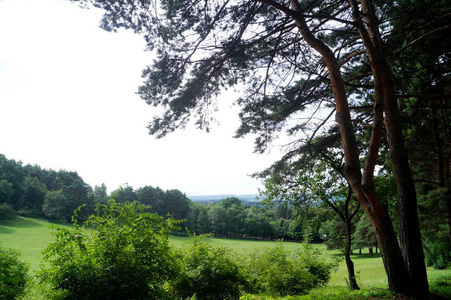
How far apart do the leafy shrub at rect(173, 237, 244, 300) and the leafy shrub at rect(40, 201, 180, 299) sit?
5.82 ft

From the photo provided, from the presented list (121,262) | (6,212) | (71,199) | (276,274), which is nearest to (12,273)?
(121,262)

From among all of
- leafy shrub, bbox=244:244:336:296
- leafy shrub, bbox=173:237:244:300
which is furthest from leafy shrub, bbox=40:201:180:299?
leafy shrub, bbox=244:244:336:296

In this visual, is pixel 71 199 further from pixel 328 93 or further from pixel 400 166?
pixel 400 166

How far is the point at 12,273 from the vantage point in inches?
222

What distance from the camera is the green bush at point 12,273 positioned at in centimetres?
464

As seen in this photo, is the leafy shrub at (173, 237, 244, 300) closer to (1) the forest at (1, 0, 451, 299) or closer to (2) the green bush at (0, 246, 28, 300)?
(1) the forest at (1, 0, 451, 299)

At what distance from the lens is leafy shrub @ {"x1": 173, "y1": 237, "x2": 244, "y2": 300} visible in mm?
6957

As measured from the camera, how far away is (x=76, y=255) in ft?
14.5

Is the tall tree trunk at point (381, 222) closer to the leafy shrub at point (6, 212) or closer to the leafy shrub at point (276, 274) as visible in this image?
the leafy shrub at point (276, 274)

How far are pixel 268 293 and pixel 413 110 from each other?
799 cm

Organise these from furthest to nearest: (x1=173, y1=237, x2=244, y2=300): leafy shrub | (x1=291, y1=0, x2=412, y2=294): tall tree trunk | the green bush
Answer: (x1=173, y1=237, x2=244, y2=300): leafy shrub, the green bush, (x1=291, y1=0, x2=412, y2=294): tall tree trunk

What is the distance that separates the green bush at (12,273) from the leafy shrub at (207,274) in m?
3.61

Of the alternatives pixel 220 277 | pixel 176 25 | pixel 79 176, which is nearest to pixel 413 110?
pixel 176 25

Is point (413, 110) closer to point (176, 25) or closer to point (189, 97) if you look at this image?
point (189, 97)
